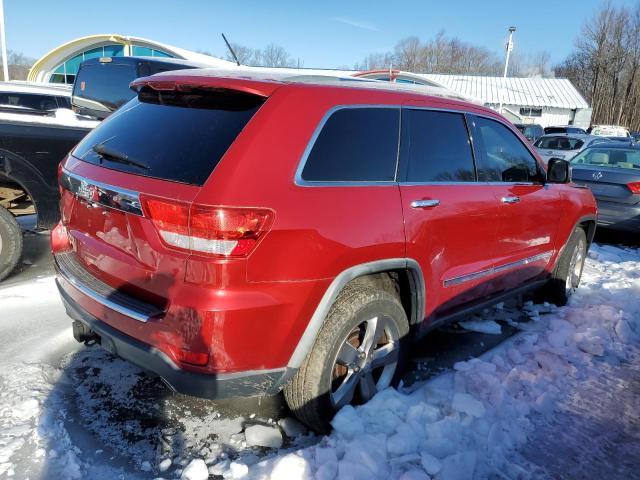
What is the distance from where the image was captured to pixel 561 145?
54.0 ft

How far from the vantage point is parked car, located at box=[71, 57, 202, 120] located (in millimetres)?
7176

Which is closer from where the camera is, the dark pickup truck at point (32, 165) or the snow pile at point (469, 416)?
the snow pile at point (469, 416)

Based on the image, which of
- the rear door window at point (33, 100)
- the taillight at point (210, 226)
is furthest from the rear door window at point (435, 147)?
the rear door window at point (33, 100)

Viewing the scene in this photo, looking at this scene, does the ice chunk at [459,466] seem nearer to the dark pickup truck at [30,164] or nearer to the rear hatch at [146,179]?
the rear hatch at [146,179]

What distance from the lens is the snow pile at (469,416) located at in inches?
93.8

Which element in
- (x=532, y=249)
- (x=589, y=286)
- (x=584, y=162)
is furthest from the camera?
(x=584, y=162)

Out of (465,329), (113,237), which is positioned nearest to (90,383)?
(113,237)

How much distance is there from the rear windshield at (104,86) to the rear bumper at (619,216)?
7260 millimetres

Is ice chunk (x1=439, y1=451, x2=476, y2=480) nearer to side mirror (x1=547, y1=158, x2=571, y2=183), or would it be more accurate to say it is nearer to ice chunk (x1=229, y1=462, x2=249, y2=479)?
ice chunk (x1=229, y1=462, x2=249, y2=479)

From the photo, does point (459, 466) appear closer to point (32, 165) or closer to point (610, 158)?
point (32, 165)

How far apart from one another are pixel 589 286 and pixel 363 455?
4.19 m

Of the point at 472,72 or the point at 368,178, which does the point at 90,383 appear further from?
the point at 472,72

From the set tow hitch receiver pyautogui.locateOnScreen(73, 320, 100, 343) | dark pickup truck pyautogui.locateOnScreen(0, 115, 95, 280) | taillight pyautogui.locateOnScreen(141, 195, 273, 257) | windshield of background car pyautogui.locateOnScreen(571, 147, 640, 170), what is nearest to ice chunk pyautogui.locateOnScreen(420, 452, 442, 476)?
taillight pyautogui.locateOnScreen(141, 195, 273, 257)

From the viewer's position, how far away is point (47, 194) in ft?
14.2
